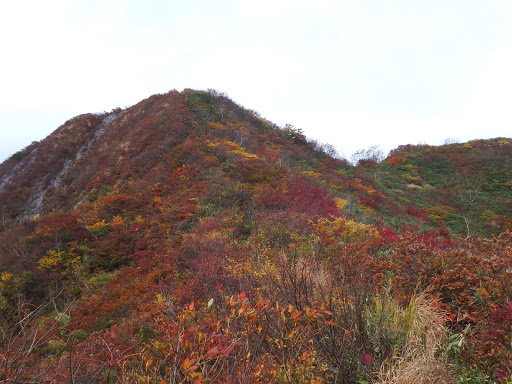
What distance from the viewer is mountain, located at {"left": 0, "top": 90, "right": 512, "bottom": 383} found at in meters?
2.42

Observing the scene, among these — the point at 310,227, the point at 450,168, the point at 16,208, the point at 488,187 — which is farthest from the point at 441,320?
the point at 450,168

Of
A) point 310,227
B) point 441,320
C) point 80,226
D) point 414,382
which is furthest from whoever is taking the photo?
point 80,226

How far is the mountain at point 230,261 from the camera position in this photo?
2.42 meters

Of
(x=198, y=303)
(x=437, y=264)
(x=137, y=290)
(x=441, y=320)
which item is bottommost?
(x=137, y=290)

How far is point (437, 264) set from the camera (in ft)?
11.7

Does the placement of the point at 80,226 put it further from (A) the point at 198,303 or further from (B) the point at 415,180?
(B) the point at 415,180

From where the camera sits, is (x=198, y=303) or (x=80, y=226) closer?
(x=198, y=303)

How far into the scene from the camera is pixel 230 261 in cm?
580

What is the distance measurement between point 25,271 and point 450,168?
34.2 meters

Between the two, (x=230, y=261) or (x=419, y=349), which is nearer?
(x=419, y=349)

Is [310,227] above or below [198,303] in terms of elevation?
above

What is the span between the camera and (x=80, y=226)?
10.6m

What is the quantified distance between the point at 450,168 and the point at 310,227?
2771 centimetres

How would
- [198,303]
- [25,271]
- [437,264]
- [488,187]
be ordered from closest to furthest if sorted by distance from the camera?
[437,264] → [198,303] → [25,271] → [488,187]
